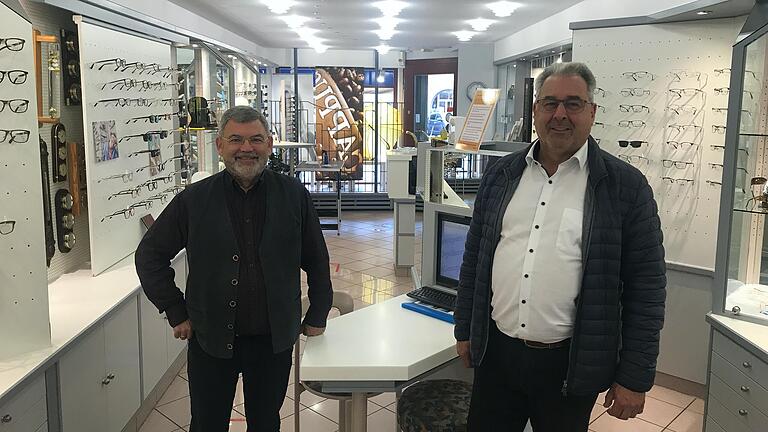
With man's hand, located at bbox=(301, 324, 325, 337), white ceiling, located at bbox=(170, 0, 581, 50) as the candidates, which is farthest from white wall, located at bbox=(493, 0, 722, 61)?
man's hand, located at bbox=(301, 324, 325, 337)

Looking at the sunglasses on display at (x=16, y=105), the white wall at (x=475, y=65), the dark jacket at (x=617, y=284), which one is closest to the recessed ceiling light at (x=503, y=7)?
the white wall at (x=475, y=65)

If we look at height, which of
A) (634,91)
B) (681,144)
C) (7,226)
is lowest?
(7,226)

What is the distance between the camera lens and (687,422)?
3744 millimetres

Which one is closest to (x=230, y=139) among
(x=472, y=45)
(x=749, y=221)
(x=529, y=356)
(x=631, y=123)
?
(x=529, y=356)

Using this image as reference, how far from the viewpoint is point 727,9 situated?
3.65 metres

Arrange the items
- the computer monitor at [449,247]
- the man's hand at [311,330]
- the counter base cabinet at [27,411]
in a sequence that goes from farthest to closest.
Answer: the computer monitor at [449,247], the man's hand at [311,330], the counter base cabinet at [27,411]

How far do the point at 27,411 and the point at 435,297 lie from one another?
66.8 inches

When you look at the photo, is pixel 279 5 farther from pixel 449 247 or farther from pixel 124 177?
pixel 449 247

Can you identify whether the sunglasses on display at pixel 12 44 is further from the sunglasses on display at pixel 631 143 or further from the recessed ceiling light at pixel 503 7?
the recessed ceiling light at pixel 503 7

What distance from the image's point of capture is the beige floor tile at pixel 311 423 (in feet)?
11.7

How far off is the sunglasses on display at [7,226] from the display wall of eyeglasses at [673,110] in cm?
349

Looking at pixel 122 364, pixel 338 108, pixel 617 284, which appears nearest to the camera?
pixel 617 284

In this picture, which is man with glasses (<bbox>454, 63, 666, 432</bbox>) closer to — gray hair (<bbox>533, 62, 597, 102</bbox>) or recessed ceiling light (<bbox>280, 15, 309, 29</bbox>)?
gray hair (<bbox>533, 62, 597, 102</bbox>)

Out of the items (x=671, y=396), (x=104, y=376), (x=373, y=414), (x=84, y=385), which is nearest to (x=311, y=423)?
(x=373, y=414)
